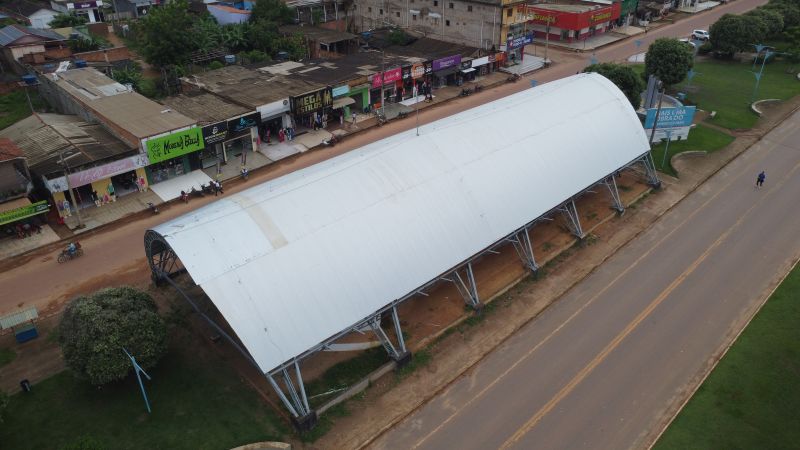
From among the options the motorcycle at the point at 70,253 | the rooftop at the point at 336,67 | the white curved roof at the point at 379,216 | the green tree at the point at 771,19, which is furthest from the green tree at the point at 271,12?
the green tree at the point at 771,19

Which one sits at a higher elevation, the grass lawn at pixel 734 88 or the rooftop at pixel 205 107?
the rooftop at pixel 205 107

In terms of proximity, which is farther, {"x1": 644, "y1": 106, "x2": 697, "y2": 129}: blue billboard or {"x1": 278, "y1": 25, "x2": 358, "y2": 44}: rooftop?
{"x1": 278, "y1": 25, "x2": 358, "y2": 44}: rooftop

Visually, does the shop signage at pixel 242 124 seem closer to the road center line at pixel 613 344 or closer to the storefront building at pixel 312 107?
the storefront building at pixel 312 107

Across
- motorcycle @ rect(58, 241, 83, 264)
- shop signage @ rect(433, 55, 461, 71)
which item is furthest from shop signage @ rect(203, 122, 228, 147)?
shop signage @ rect(433, 55, 461, 71)

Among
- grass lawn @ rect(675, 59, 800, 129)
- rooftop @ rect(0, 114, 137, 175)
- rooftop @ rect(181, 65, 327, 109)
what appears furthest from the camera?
grass lawn @ rect(675, 59, 800, 129)

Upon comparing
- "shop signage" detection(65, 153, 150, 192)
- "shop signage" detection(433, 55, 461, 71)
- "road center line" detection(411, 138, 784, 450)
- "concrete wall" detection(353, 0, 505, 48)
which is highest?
"concrete wall" detection(353, 0, 505, 48)

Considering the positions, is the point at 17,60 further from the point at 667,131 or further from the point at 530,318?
the point at 667,131

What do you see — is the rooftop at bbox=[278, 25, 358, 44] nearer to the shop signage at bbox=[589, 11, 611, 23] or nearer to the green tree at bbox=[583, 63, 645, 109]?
the green tree at bbox=[583, 63, 645, 109]

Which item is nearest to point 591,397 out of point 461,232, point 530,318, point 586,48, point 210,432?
point 530,318
